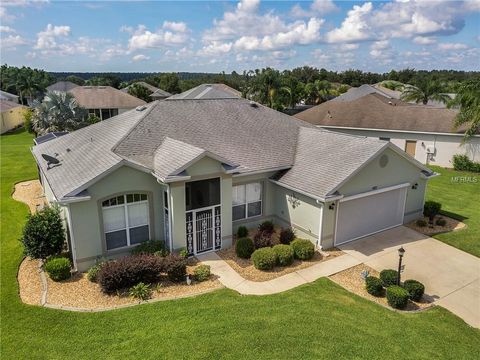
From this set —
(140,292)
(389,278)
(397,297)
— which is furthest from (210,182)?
(397,297)

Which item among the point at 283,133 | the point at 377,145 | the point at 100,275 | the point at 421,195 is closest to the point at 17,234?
the point at 100,275

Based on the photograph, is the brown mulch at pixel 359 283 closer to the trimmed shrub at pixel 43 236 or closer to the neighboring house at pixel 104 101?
the trimmed shrub at pixel 43 236

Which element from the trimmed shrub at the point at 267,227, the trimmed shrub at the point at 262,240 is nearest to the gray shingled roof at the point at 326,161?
the trimmed shrub at the point at 267,227

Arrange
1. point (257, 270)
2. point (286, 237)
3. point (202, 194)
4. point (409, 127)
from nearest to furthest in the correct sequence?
point (257, 270)
point (202, 194)
point (286, 237)
point (409, 127)

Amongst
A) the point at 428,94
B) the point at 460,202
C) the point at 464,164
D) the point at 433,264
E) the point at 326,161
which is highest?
the point at 428,94

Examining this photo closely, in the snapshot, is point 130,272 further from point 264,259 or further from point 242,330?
point 264,259

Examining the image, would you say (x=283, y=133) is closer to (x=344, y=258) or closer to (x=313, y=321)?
(x=344, y=258)

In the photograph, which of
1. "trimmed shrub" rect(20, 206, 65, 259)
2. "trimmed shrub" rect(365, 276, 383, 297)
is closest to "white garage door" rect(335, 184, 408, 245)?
"trimmed shrub" rect(365, 276, 383, 297)
